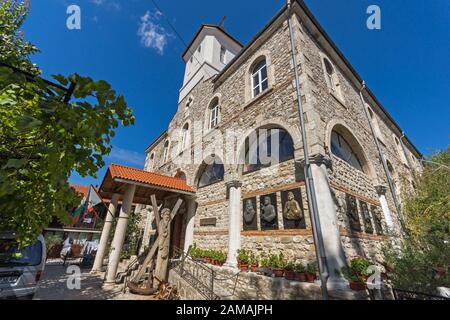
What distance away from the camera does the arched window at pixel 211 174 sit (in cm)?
819

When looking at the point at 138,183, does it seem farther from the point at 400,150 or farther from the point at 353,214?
the point at 400,150

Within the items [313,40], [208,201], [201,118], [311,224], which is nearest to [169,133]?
[201,118]

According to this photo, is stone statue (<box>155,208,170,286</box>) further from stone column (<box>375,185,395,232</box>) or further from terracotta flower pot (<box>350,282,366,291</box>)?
stone column (<box>375,185,395,232</box>)

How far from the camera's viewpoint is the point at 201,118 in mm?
11023

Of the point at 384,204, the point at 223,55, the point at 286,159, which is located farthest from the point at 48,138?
the point at 223,55

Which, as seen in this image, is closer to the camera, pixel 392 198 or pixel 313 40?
pixel 313 40

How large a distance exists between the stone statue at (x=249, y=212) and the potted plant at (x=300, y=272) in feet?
6.19

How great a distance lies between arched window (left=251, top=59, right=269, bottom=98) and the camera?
7758 millimetres

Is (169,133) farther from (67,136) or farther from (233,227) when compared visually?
(67,136)

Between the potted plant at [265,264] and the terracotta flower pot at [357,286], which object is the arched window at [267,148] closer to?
the potted plant at [265,264]

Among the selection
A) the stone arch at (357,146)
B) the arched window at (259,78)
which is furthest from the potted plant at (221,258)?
the arched window at (259,78)
